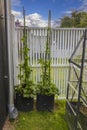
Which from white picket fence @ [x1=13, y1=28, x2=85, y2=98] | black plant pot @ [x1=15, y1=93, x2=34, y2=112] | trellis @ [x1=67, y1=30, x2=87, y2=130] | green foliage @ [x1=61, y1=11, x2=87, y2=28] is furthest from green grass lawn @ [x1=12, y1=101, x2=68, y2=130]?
green foliage @ [x1=61, y1=11, x2=87, y2=28]

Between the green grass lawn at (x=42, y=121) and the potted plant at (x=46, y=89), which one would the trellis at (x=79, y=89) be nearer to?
the green grass lawn at (x=42, y=121)

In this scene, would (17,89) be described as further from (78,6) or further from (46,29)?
(78,6)

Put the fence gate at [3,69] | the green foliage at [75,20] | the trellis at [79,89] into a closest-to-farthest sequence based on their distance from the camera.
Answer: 1. the trellis at [79,89]
2. the fence gate at [3,69]
3. the green foliage at [75,20]

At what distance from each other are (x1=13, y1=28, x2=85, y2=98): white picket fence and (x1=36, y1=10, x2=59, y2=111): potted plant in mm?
161

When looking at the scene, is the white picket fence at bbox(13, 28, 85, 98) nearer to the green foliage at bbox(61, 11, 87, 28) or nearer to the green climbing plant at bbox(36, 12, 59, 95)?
the green climbing plant at bbox(36, 12, 59, 95)

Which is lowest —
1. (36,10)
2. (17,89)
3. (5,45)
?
(17,89)

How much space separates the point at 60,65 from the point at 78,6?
3444 millimetres

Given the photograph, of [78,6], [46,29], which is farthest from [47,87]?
[78,6]

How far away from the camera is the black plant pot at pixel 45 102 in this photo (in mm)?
3340

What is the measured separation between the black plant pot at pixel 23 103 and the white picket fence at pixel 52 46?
0.42 metres

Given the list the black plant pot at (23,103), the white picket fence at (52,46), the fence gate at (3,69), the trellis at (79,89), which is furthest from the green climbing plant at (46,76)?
the fence gate at (3,69)

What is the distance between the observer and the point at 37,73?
367 cm

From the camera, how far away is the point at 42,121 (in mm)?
3066

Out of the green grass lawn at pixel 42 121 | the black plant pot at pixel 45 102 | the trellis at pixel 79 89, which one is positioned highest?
the trellis at pixel 79 89
